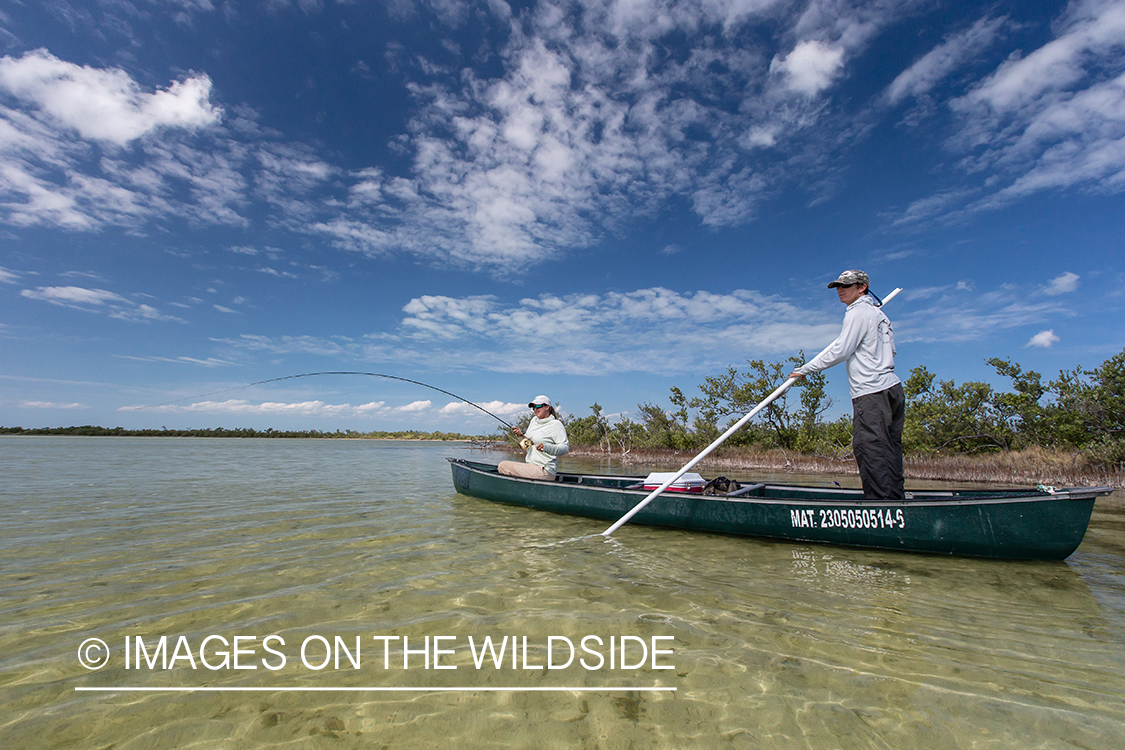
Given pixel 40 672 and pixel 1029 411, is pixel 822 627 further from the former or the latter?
pixel 1029 411

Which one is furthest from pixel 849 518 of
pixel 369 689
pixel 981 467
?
pixel 981 467

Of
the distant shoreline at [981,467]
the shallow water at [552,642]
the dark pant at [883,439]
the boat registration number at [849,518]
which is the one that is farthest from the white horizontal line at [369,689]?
the distant shoreline at [981,467]

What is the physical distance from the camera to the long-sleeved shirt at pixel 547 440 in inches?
354

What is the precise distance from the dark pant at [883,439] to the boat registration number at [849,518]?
0.24m

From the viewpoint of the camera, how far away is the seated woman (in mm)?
8945

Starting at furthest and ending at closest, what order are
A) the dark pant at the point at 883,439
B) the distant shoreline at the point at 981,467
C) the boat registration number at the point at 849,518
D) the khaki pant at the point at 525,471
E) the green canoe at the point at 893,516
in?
the distant shoreline at the point at 981,467
the khaki pant at the point at 525,471
the dark pant at the point at 883,439
the boat registration number at the point at 849,518
the green canoe at the point at 893,516

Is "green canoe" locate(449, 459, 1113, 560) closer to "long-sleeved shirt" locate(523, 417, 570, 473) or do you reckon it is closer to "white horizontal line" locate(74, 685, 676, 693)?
"long-sleeved shirt" locate(523, 417, 570, 473)

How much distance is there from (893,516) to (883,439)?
0.94 metres

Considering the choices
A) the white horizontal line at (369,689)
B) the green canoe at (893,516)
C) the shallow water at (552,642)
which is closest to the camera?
the shallow water at (552,642)

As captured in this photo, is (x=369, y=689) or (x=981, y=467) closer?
(x=369, y=689)

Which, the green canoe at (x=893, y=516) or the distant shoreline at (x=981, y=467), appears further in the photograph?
the distant shoreline at (x=981, y=467)

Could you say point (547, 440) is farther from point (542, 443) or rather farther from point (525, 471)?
point (525, 471)

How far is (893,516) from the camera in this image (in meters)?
5.69

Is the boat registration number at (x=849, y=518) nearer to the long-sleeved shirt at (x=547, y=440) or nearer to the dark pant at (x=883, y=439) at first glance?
the dark pant at (x=883, y=439)
